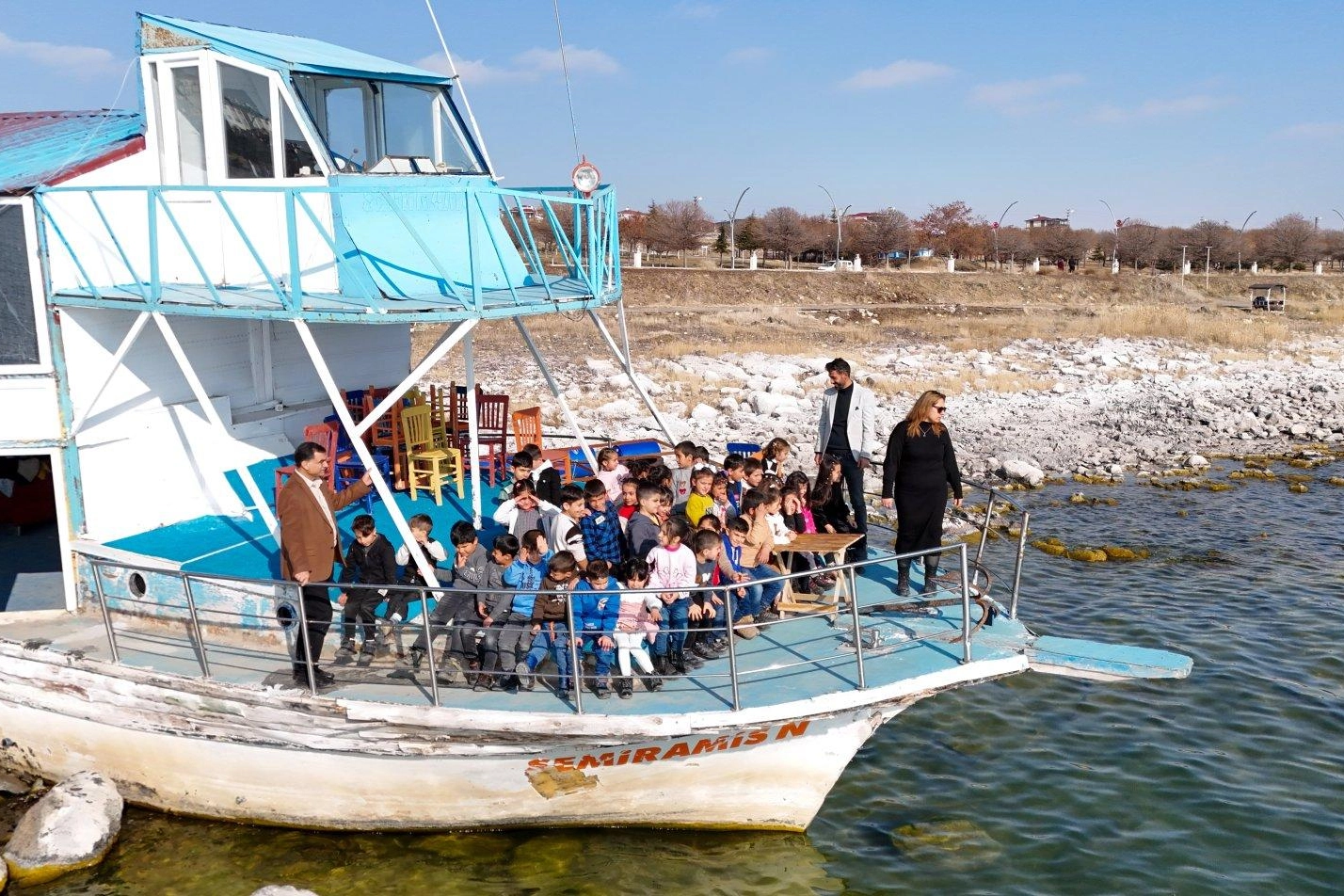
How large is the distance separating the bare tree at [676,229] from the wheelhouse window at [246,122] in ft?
210

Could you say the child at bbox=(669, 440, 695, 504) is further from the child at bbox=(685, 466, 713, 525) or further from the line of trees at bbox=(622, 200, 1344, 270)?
the line of trees at bbox=(622, 200, 1344, 270)

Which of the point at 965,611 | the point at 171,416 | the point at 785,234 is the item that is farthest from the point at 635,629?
the point at 785,234

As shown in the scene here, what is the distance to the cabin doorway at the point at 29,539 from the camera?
10094 mm

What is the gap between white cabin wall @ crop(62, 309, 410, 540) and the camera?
30.6 feet

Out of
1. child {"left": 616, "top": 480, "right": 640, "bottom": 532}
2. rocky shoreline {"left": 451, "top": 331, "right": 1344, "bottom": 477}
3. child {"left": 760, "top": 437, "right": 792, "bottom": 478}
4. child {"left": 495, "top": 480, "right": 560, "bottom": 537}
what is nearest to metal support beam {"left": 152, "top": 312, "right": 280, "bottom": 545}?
child {"left": 495, "top": 480, "right": 560, "bottom": 537}

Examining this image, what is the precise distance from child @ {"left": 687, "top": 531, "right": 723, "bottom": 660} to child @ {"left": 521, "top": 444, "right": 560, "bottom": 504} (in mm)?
2240

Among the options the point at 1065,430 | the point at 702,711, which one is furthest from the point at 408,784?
the point at 1065,430

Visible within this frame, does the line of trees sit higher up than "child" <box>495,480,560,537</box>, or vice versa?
the line of trees

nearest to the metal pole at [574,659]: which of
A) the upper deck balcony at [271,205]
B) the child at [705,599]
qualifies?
the child at [705,599]

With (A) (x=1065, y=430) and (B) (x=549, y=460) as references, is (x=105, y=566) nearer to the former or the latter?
(B) (x=549, y=460)

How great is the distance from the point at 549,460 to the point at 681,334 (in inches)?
1152

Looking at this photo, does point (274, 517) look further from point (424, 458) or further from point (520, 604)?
point (520, 604)

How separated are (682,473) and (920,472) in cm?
279

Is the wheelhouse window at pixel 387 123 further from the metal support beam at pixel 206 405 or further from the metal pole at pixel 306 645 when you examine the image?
the metal pole at pixel 306 645
